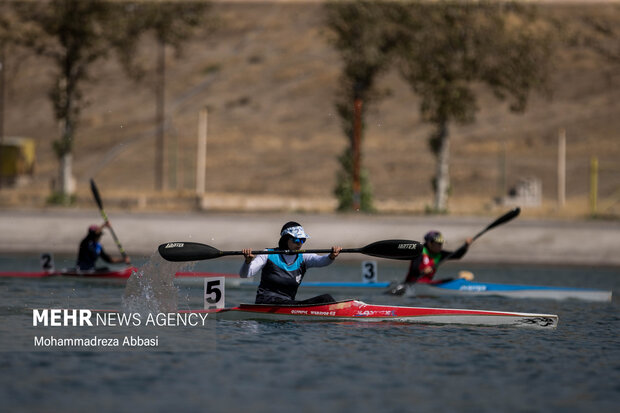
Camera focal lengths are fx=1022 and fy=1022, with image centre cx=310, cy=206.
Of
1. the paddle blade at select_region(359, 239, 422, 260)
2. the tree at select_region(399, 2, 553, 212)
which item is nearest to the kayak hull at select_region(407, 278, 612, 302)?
the paddle blade at select_region(359, 239, 422, 260)

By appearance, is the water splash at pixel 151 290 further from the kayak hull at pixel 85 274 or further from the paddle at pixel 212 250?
the kayak hull at pixel 85 274

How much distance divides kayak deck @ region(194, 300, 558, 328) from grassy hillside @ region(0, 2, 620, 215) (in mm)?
24489

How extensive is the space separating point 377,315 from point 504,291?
4981 millimetres

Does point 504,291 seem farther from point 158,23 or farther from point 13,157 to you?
point 13,157

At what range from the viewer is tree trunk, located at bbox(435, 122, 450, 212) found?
38094 mm

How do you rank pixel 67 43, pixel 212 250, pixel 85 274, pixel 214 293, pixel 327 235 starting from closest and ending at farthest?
1. pixel 214 293
2. pixel 212 250
3. pixel 85 274
4. pixel 327 235
5. pixel 67 43

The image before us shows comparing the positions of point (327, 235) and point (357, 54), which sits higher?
point (357, 54)

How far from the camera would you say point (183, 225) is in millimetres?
29266

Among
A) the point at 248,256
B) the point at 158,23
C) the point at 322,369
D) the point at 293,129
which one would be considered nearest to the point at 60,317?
the point at 248,256

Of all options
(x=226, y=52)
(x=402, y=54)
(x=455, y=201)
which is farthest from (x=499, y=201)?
(x=226, y=52)

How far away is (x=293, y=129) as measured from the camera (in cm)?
7944

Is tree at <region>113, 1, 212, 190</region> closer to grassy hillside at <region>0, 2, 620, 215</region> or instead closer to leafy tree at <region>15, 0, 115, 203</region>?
leafy tree at <region>15, 0, 115, 203</region>

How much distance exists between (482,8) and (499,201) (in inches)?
392

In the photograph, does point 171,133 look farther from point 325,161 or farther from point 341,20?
point 341,20
